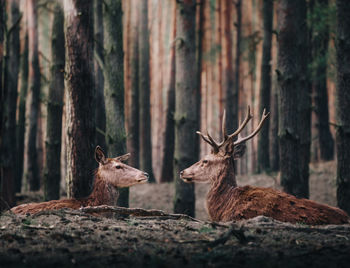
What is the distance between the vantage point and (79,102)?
8.20m

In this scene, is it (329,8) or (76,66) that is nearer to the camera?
(76,66)

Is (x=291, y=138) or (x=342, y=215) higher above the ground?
(x=291, y=138)

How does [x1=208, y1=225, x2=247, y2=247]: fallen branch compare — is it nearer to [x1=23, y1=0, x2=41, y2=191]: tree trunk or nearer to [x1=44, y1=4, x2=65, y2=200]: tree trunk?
[x1=44, y1=4, x2=65, y2=200]: tree trunk

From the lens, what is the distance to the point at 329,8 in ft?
55.8

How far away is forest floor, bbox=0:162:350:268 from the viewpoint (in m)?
4.41

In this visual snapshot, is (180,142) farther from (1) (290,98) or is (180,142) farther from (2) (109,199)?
(2) (109,199)

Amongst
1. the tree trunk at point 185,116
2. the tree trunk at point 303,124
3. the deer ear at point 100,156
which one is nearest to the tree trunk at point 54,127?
the tree trunk at point 185,116

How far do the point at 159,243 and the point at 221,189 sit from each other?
10.2ft

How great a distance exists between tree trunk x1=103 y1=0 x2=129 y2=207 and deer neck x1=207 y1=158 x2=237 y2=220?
8.75ft

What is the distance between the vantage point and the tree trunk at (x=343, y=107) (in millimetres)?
9930

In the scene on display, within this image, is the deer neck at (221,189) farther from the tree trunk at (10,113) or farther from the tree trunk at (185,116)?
the tree trunk at (10,113)

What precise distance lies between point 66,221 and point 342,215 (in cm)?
359

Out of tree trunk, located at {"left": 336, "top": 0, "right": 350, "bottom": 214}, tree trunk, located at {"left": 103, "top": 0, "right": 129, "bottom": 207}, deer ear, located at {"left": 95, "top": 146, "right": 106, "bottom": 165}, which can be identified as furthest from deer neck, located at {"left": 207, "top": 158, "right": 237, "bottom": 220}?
tree trunk, located at {"left": 336, "top": 0, "right": 350, "bottom": 214}

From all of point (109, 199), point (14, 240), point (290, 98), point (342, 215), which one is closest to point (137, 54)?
point (290, 98)
